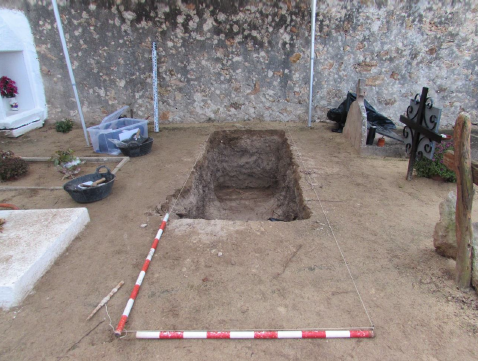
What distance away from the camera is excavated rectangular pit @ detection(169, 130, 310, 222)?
5.20m

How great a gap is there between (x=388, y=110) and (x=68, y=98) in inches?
280

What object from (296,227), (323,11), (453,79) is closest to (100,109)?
(323,11)

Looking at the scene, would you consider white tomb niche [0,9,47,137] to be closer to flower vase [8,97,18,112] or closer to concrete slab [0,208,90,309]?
flower vase [8,97,18,112]

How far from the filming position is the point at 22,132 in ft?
22.1

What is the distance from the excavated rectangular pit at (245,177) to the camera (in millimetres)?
5199

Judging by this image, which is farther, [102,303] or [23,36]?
[23,36]

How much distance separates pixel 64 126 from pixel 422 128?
6.89m

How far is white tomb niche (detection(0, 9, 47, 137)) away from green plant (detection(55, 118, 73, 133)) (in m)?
0.48

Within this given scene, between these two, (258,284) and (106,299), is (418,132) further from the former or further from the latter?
(106,299)

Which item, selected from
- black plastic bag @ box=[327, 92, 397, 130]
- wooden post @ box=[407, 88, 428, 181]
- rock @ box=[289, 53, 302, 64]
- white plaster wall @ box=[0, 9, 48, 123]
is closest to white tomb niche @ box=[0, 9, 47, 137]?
white plaster wall @ box=[0, 9, 48, 123]

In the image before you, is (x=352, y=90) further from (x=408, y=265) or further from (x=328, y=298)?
(x=328, y=298)

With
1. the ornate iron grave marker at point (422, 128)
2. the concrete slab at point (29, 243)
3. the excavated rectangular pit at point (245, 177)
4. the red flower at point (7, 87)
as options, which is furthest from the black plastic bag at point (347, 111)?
the red flower at point (7, 87)

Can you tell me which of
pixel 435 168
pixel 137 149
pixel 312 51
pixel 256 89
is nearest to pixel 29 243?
pixel 137 149

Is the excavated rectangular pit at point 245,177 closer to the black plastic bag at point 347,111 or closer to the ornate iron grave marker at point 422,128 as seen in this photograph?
the black plastic bag at point 347,111
